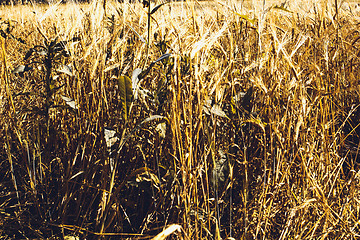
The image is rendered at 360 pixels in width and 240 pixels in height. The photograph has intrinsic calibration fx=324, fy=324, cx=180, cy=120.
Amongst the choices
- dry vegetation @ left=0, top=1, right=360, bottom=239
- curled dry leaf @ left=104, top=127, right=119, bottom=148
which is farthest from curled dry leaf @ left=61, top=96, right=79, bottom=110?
curled dry leaf @ left=104, top=127, right=119, bottom=148

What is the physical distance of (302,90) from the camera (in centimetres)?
96

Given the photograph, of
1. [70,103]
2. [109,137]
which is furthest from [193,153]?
[70,103]

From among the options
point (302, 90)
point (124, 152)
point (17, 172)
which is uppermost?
point (302, 90)

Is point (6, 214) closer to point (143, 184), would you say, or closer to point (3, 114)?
point (3, 114)

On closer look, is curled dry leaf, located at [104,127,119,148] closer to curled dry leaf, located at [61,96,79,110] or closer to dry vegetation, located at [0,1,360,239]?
dry vegetation, located at [0,1,360,239]

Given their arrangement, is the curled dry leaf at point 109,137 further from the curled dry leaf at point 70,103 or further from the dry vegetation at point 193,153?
the curled dry leaf at point 70,103

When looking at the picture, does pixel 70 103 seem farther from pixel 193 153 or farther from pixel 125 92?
pixel 193 153

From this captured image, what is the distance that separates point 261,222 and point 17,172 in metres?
0.98

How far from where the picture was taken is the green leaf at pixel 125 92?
90 centimetres

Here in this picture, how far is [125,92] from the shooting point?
36.0 inches

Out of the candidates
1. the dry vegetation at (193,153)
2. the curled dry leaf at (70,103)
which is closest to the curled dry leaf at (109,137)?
the dry vegetation at (193,153)

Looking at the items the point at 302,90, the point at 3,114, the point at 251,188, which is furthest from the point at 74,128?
the point at 302,90

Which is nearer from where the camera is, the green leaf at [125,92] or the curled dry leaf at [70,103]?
the green leaf at [125,92]

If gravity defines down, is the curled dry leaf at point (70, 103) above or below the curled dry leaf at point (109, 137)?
above
